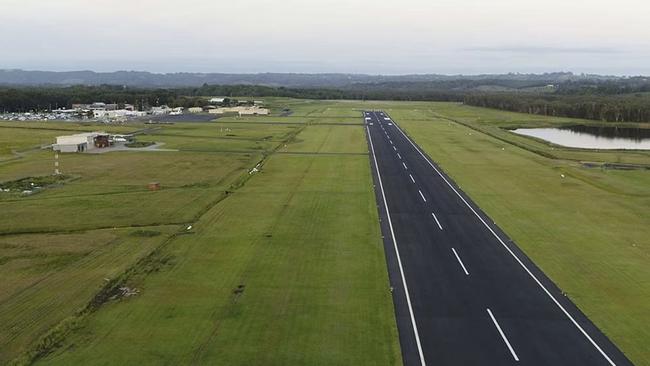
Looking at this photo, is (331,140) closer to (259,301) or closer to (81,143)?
(81,143)

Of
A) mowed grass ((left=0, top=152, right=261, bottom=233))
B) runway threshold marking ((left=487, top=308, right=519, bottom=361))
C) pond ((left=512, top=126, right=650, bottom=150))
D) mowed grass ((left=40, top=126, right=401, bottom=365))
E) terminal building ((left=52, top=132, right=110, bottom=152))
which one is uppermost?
terminal building ((left=52, top=132, right=110, bottom=152))

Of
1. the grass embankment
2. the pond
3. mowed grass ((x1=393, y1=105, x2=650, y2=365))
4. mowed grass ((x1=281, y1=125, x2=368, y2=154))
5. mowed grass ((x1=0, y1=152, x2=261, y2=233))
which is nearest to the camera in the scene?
the grass embankment

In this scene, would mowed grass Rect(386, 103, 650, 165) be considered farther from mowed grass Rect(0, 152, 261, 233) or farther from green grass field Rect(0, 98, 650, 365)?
mowed grass Rect(0, 152, 261, 233)

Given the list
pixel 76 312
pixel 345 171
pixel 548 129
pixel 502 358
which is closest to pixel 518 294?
pixel 502 358

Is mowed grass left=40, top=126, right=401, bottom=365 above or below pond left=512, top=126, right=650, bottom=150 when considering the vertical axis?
below

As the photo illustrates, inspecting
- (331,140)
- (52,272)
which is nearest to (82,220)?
(52,272)

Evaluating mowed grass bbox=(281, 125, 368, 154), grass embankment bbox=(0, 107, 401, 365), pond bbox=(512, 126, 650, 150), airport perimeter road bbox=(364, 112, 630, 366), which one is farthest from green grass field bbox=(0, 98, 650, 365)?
pond bbox=(512, 126, 650, 150)
